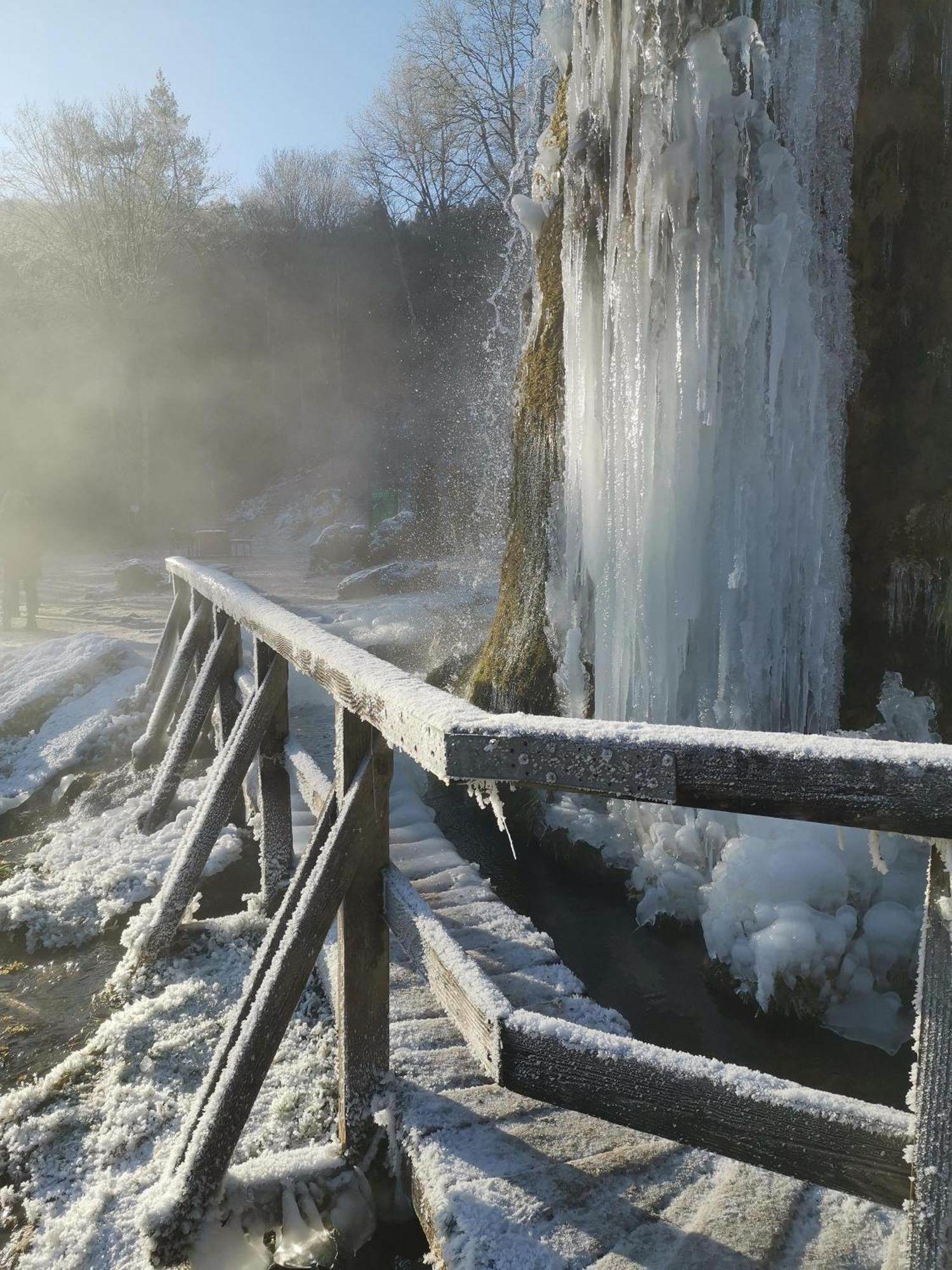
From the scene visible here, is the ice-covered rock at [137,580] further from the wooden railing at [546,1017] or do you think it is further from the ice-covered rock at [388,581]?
the wooden railing at [546,1017]

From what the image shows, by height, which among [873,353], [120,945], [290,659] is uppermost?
[873,353]

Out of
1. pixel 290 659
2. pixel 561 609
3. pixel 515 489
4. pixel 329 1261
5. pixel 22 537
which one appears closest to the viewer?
pixel 329 1261

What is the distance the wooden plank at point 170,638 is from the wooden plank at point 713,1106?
17.4 ft

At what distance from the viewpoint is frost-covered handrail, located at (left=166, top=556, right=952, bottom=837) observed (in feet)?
3.01

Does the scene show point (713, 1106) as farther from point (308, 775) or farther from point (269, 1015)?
point (308, 775)

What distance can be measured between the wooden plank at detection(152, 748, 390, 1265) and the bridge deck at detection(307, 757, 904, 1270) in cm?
39

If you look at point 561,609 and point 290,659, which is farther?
point 561,609

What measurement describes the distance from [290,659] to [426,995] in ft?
3.90

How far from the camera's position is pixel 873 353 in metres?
5.02

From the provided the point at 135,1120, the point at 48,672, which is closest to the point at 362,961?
the point at 135,1120

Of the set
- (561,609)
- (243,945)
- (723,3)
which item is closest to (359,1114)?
(243,945)

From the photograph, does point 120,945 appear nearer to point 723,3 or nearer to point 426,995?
point 426,995

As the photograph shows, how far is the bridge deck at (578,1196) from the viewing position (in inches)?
64.8

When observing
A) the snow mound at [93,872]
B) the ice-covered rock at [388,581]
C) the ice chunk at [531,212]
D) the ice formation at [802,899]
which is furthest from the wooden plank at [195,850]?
the ice-covered rock at [388,581]
